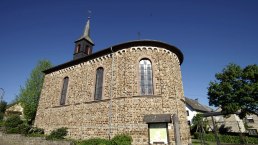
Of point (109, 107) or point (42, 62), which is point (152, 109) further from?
point (42, 62)

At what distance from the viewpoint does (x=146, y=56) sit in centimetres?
1549

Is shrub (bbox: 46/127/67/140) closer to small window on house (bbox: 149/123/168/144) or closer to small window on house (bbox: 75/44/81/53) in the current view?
small window on house (bbox: 149/123/168/144)

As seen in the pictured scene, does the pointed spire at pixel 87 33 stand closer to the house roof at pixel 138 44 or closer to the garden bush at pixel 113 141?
the house roof at pixel 138 44

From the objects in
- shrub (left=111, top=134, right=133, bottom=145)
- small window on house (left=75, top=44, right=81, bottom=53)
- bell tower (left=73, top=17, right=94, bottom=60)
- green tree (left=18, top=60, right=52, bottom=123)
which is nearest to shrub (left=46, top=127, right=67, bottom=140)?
shrub (left=111, top=134, right=133, bottom=145)

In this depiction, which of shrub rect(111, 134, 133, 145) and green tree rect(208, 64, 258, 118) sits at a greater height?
green tree rect(208, 64, 258, 118)

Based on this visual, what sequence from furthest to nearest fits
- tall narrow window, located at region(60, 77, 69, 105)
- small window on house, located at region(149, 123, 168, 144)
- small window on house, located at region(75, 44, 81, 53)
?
small window on house, located at region(75, 44, 81, 53), tall narrow window, located at region(60, 77, 69, 105), small window on house, located at region(149, 123, 168, 144)

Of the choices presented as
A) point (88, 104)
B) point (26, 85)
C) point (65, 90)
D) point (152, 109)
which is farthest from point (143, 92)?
point (26, 85)

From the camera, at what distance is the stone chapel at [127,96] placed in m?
13.3

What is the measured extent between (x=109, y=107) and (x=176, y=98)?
241 inches

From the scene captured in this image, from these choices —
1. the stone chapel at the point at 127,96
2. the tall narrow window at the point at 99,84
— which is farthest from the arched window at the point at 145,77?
the tall narrow window at the point at 99,84

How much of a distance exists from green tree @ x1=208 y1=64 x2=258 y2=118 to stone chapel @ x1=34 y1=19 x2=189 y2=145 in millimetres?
13468

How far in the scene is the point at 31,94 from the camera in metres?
28.8

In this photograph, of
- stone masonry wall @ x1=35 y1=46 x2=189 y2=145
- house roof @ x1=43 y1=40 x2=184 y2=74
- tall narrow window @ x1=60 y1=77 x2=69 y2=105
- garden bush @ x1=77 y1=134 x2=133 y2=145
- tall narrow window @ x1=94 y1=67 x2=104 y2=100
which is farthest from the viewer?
tall narrow window @ x1=60 y1=77 x2=69 y2=105

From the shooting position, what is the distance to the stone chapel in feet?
43.7
